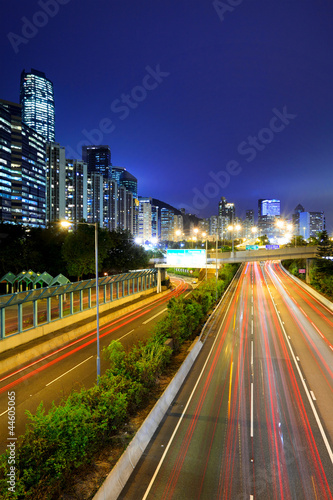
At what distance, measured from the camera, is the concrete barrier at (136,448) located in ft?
26.8

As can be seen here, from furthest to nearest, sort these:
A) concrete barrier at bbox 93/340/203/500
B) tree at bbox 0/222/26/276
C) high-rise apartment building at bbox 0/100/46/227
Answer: high-rise apartment building at bbox 0/100/46/227
tree at bbox 0/222/26/276
concrete barrier at bbox 93/340/203/500

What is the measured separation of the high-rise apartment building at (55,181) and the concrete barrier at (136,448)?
156357mm

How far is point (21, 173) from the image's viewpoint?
121 metres

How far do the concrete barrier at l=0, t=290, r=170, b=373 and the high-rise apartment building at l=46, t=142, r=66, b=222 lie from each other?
140941mm

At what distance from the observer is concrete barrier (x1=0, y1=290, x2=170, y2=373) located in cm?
1877

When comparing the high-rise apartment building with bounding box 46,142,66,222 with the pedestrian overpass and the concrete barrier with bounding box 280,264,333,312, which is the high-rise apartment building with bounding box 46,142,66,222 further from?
the concrete barrier with bounding box 280,264,333,312

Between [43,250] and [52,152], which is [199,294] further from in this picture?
[52,152]

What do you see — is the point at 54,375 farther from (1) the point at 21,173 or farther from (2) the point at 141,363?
(1) the point at 21,173

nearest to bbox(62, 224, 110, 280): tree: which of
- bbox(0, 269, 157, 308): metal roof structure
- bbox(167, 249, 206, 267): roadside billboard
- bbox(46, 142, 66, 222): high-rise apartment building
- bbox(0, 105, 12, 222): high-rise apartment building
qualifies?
bbox(0, 269, 157, 308): metal roof structure

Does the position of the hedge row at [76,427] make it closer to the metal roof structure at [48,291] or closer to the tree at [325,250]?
the metal roof structure at [48,291]

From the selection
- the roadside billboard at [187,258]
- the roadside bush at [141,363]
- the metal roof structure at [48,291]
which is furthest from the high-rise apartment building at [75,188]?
the roadside bush at [141,363]

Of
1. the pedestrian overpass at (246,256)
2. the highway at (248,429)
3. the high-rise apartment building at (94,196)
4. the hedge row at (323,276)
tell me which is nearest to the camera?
the highway at (248,429)

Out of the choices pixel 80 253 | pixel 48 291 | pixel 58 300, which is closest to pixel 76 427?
pixel 48 291

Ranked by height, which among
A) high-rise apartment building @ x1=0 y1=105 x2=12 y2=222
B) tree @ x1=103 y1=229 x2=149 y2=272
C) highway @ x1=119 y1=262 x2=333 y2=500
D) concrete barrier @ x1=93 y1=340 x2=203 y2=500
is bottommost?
highway @ x1=119 y1=262 x2=333 y2=500
